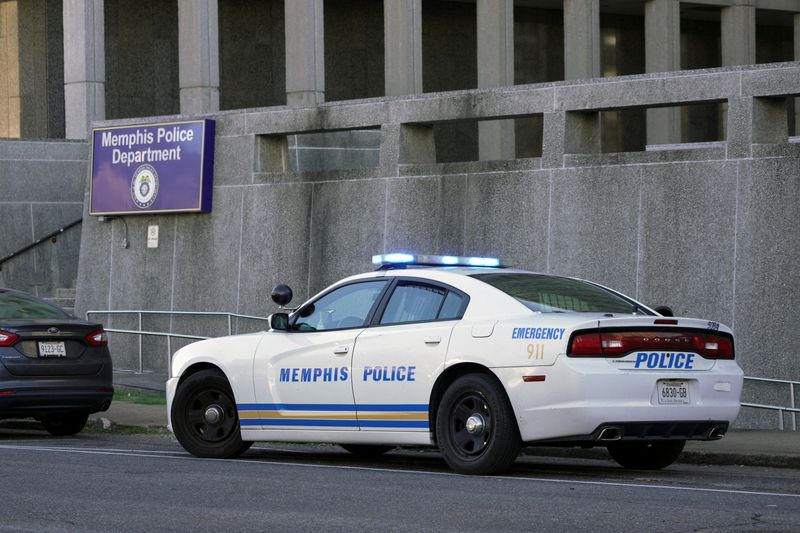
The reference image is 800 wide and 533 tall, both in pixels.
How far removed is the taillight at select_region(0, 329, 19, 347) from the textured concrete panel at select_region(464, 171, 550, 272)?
5.42 metres

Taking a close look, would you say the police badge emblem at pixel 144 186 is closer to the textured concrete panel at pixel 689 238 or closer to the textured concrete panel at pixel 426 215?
the textured concrete panel at pixel 426 215

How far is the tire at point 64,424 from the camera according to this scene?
1459 centimetres

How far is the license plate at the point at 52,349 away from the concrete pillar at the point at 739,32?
2936 cm

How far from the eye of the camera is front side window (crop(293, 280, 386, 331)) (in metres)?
11.0

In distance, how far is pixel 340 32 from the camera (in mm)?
41469

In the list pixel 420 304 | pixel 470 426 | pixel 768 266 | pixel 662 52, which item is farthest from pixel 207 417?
pixel 662 52

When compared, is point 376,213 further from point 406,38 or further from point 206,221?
point 406,38

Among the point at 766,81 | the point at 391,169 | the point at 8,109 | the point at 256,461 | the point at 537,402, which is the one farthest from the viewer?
the point at 8,109

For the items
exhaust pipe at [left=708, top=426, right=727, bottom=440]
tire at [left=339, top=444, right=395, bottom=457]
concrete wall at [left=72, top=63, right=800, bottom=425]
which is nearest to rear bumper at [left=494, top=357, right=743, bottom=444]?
exhaust pipe at [left=708, top=426, right=727, bottom=440]

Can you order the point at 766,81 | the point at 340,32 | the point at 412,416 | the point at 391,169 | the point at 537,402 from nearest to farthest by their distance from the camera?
the point at 537,402
the point at 412,416
the point at 766,81
the point at 391,169
the point at 340,32

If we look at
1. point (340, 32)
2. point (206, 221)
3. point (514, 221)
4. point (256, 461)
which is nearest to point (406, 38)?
point (340, 32)

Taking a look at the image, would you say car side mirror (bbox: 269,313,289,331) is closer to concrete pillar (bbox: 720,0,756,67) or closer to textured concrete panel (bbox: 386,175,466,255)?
textured concrete panel (bbox: 386,175,466,255)

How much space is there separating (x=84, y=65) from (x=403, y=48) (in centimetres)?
726

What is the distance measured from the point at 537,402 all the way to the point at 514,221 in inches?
272
